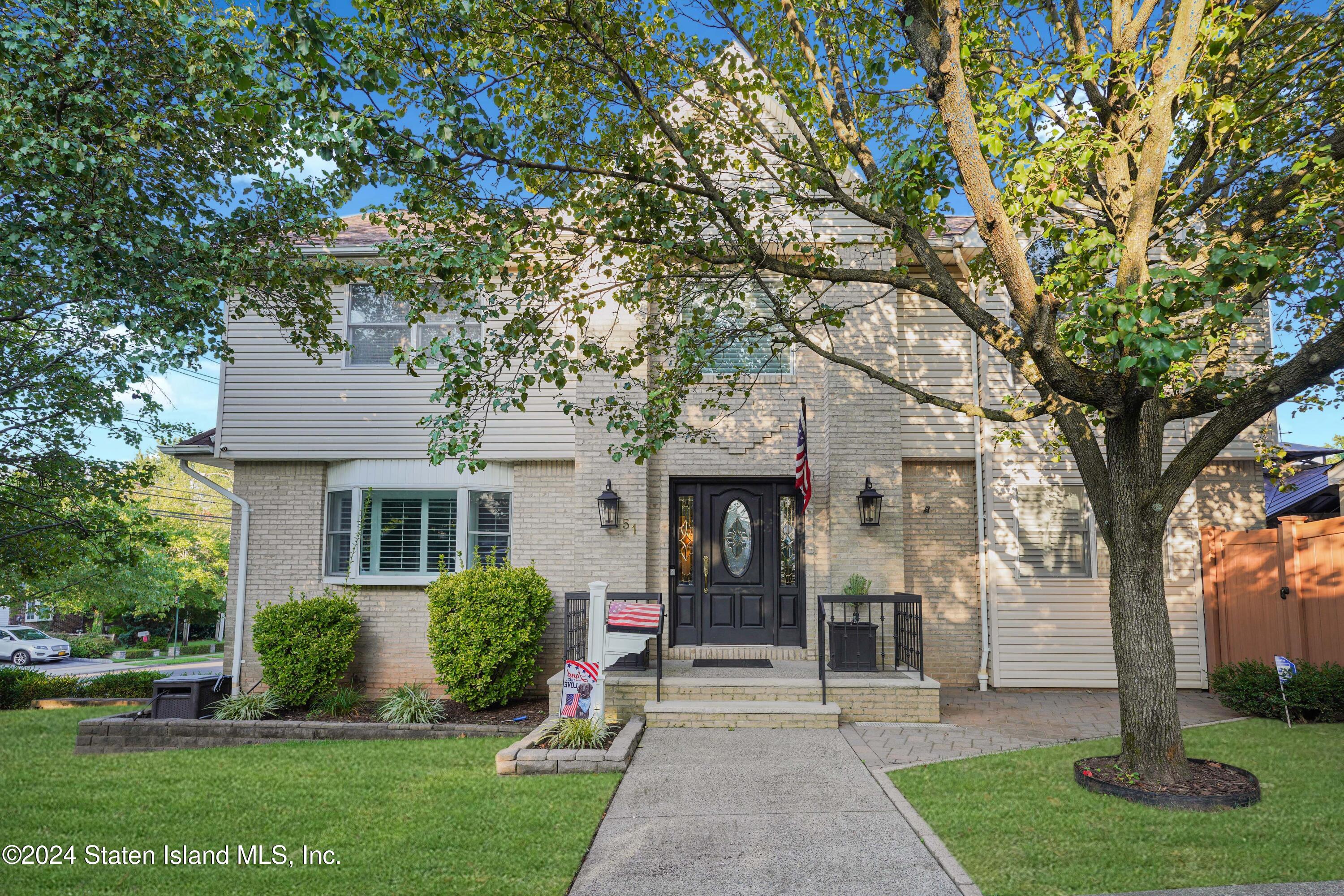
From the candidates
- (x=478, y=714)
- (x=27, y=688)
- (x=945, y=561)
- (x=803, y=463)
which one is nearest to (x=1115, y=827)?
(x=803, y=463)

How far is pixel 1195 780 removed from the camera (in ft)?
18.0

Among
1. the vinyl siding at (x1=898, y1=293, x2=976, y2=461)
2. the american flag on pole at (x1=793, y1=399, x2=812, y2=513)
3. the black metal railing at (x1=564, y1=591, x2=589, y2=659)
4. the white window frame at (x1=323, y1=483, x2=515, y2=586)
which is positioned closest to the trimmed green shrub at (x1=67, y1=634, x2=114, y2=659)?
the white window frame at (x1=323, y1=483, x2=515, y2=586)

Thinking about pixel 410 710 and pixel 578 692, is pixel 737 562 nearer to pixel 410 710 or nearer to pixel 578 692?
pixel 578 692

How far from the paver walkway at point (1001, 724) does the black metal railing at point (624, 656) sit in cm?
222

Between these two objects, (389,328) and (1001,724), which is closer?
(1001,724)

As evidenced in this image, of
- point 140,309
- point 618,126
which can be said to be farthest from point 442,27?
point 140,309

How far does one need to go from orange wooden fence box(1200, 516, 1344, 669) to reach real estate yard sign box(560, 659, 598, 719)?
7.41m

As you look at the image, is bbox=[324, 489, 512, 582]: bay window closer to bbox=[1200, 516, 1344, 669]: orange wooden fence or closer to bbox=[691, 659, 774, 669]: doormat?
bbox=[691, 659, 774, 669]: doormat

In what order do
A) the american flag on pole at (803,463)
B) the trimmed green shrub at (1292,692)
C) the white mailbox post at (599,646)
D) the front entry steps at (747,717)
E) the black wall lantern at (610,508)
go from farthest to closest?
1. the black wall lantern at (610,508)
2. the american flag on pole at (803,463)
3. the front entry steps at (747,717)
4. the trimmed green shrub at (1292,692)
5. the white mailbox post at (599,646)

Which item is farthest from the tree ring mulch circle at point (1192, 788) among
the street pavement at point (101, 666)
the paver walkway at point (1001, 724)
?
the street pavement at point (101, 666)

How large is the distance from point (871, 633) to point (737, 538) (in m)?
2.27

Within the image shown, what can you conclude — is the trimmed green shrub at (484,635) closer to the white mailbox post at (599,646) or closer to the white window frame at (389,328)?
the white mailbox post at (599,646)

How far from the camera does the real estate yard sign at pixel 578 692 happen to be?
23.7 ft

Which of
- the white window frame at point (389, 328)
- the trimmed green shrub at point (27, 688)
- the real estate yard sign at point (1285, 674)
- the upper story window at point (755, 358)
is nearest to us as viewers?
the real estate yard sign at point (1285, 674)
